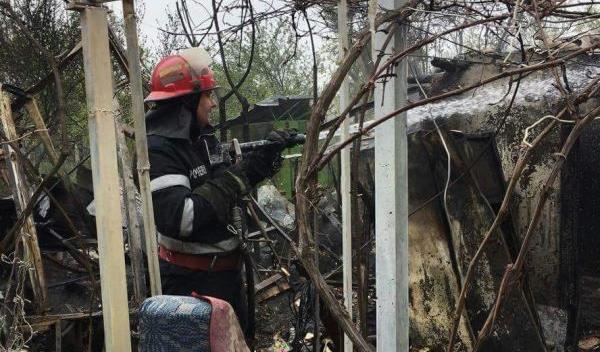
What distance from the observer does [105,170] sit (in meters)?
1.66

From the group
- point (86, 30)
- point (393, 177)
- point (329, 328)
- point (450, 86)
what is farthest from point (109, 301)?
point (450, 86)

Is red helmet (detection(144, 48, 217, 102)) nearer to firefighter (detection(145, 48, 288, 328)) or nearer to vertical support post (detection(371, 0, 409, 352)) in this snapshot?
firefighter (detection(145, 48, 288, 328))

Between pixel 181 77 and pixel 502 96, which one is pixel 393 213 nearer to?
pixel 181 77

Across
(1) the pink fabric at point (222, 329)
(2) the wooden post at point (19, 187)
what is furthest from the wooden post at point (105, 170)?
(2) the wooden post at point (19, 187)

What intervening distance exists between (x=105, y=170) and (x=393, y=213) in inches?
33.7

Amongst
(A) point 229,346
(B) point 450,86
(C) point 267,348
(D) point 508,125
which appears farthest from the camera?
(B) point 450,86

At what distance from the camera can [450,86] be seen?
443 centimetres

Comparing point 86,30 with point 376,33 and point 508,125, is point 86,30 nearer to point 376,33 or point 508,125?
point 376,33

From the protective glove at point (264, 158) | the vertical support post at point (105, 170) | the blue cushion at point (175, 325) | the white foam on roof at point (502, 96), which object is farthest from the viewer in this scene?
the white foam on roof at point (502, 96)

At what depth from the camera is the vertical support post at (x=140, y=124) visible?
1.87 meters

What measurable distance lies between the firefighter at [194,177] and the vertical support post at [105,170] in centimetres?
101

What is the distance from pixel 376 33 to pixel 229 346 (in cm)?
101

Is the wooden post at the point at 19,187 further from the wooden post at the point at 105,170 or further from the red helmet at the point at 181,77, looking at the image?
the wooden post at the point at 105,170

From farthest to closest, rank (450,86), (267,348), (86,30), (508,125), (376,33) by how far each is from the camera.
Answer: (450,86), (267,348), (508,125), (376,33), (86,30)
